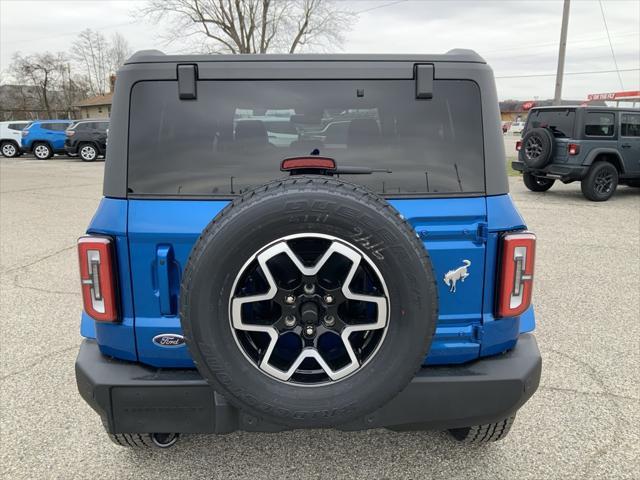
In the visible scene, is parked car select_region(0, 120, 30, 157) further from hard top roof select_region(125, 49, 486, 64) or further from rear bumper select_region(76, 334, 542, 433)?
rear bumper select_region(76, 334, 542, 433)

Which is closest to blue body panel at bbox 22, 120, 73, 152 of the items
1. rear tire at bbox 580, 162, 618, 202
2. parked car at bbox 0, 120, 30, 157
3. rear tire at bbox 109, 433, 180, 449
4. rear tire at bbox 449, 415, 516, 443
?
parked car at bbox 0, 120, 30, 157

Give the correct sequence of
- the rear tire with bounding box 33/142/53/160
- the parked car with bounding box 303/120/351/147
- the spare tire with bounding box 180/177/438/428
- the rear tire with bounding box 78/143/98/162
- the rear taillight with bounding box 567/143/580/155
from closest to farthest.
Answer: the spare tire with bounding box 180/177/438/428, the parked car with bounding box 303/120/351/147, the rear taillight with bounding box 567/143/580/155, the rear tire with bounding box 78/143/98/162, the rear tire with bounding box 33/142/53/160

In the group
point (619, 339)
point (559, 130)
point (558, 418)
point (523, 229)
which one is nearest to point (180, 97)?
point (523, 229)

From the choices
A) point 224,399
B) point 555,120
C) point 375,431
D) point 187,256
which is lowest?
point 375,431

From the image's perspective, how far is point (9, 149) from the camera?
23797 mm

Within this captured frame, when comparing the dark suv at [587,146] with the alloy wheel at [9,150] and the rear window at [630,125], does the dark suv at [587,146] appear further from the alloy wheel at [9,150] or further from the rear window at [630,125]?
the alloy wheel at [9,150]

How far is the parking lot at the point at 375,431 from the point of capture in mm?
2500

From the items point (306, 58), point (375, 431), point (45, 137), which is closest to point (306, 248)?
point (306, 58)

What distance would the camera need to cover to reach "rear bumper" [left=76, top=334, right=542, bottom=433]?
2023 mm

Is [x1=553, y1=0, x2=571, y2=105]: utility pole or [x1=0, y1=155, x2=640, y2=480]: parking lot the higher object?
[x1=553, y1=0, x2=571, y2=105]: utility pole

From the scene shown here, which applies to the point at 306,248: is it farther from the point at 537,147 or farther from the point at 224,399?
the point at 537,147

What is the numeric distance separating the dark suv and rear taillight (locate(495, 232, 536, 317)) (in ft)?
30.7

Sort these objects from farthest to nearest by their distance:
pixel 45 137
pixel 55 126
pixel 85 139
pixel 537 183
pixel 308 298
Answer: pixel 55 126 < pixel 45 137 < pixel 85 139 < pixel 537 183 < pixel 308 298

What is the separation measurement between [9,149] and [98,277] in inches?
1031
